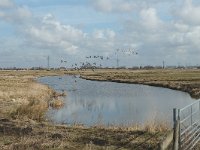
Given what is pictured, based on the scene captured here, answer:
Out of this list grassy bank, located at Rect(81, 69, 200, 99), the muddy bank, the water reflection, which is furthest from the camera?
grassy bank, located at Rect(81, 69, 200, 99)

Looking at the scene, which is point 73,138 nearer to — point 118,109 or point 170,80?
point 118,109

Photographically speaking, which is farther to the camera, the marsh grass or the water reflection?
the water reflection

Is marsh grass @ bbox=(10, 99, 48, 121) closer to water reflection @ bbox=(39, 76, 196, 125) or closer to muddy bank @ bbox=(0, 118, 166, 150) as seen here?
water reflection @ bbox=(39, 76, 196, 125)

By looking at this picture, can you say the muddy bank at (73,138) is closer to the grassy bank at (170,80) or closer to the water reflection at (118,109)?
the water reflection at (118,109)

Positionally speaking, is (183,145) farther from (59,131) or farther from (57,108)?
(57,108)

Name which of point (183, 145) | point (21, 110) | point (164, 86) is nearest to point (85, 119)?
point (21, 110)

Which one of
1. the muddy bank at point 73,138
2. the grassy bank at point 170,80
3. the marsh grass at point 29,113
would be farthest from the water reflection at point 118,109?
the muddy bank at point 73,138

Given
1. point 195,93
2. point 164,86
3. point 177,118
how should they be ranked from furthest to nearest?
1. point 164,86
2. point 195,93
3. point 177,118

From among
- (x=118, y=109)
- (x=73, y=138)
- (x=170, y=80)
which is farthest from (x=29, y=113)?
(x=170, y=80)

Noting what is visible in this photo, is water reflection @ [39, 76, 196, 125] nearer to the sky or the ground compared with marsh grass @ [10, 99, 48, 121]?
nearer to the ground

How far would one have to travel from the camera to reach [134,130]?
1884 centimetres

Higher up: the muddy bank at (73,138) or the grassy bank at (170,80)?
the muddy bank at (73,138)

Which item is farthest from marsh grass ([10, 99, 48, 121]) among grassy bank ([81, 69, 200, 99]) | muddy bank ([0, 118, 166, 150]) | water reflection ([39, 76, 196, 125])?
grassy bank ([81, 69, 200, 99])

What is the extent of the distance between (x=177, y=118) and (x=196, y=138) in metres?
3.85
